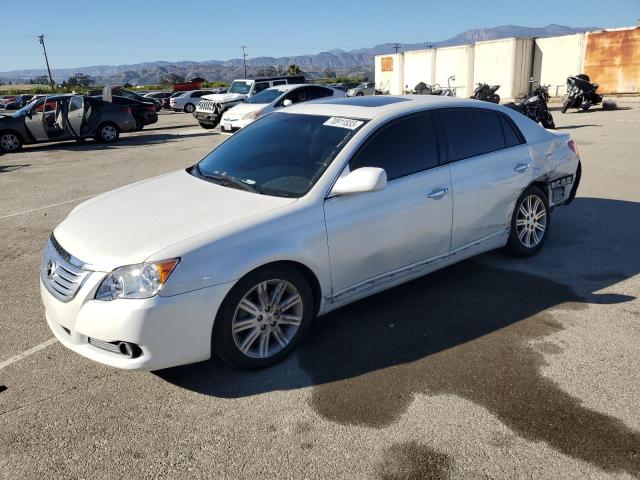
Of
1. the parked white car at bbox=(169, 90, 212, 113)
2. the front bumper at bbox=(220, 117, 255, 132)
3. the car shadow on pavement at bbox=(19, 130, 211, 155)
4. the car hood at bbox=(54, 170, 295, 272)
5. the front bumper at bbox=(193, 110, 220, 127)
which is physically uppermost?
the car hood at bbox=(54, 170, 295, 272)

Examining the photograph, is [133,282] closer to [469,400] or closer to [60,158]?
[469,400]

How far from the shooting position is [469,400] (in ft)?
10.4

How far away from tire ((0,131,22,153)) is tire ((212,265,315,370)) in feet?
50.3

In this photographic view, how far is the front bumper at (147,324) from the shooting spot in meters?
3.00

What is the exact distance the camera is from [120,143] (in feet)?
57.7

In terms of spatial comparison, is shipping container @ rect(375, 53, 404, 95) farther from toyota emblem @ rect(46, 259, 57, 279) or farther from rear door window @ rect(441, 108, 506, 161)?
toyota emblem @ rect(46, 259, 57, 279)

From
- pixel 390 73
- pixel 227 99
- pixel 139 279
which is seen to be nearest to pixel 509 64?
pixel 390 73

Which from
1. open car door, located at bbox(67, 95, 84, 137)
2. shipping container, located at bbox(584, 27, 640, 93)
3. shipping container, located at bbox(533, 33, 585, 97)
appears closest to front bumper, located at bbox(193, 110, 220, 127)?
open car door, located at bbox(67, 95, 84, 137)

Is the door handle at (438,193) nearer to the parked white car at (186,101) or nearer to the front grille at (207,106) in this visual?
the front grille at (207,106)

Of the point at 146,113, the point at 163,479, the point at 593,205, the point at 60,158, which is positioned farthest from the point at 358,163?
the point at 146,113

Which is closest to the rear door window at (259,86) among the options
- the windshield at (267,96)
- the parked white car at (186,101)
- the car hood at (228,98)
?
the car hood at (228,98)

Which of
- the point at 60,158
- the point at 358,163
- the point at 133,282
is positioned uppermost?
the point at 358,163

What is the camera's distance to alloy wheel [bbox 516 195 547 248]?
5.11 metres

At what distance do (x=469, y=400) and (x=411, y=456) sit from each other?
615 millimetres
